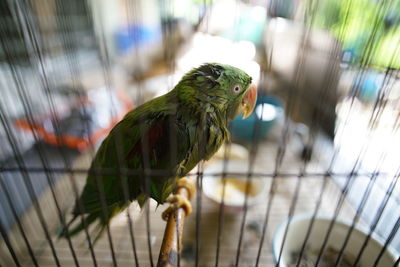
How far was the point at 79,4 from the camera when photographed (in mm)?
1799

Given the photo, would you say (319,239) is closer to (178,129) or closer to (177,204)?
(177,204)

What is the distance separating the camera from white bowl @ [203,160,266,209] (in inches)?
30.3

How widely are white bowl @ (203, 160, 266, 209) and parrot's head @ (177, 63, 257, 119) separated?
260 millimetres

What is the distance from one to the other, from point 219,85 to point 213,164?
491 mm

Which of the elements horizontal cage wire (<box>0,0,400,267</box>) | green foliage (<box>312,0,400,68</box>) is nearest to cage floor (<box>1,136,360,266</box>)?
horizontal cage wire (<box>0,0,400,267</box>)

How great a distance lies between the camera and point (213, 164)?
3.14 ft

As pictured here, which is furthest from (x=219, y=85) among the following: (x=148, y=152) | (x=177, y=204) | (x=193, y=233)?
(x=193, y=233)

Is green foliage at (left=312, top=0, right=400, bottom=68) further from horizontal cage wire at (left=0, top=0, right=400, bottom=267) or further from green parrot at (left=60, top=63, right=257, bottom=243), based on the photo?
green parrot at (left=60, top=63, right=257, bottom=243)

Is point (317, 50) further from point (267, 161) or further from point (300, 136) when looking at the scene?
point (267, 161)

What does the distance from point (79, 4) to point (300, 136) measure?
1742 mm

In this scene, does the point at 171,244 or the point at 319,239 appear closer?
the point at 171,244

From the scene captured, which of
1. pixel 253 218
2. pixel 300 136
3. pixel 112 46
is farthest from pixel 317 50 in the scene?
pixel 112 46

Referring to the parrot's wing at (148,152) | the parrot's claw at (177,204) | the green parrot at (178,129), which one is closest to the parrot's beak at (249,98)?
the green parrot at (178,129)

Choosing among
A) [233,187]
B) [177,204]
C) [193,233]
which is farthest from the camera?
[233,187]
